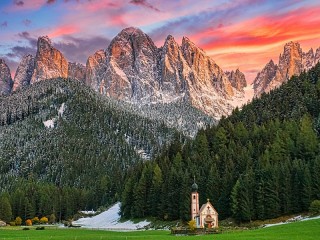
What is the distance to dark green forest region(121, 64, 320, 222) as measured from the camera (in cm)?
10581

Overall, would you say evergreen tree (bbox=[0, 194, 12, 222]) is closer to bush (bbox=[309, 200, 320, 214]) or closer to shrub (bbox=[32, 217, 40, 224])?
shrub (bbox=[32, 217, 40, 224])

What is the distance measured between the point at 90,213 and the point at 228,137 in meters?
60.3

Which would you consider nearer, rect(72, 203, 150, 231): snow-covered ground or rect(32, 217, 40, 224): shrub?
Answer: rect(72, 203, 150, 231): snow-covered ground

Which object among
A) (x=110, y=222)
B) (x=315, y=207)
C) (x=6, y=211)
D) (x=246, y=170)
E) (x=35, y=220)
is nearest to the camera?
(x=315, y=207)

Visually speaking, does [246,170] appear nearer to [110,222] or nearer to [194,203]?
[194,203]

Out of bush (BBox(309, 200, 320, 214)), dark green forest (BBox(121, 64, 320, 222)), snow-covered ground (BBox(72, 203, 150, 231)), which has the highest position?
dark green forest (BBox(121, 64, 320, 222))

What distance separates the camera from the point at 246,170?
116625 mm

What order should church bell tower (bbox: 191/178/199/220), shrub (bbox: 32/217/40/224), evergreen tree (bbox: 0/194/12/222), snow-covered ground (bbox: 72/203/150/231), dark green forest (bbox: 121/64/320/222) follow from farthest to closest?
evergreen tree (bbox: 0/194/12/222)
shrub (bbox: 32/217/40/224)
snow-covered ground (bbox: 72/203/150/231)
church bell tower (bbox: 191/178/199/220)
dark green forest (bbox: 121/64/320/222)

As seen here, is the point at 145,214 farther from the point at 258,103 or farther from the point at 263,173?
the point at 258,103

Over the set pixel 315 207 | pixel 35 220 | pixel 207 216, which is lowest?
pixel 35 220

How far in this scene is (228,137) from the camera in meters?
148

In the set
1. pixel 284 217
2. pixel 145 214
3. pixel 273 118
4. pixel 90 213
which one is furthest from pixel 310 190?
pixel 90 213

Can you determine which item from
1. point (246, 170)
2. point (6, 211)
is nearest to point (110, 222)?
point (6, 211)

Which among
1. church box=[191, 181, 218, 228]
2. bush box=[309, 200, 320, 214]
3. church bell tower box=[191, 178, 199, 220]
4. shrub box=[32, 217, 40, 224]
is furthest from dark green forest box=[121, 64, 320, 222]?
shrub box=[32, 217, 40, 224]
